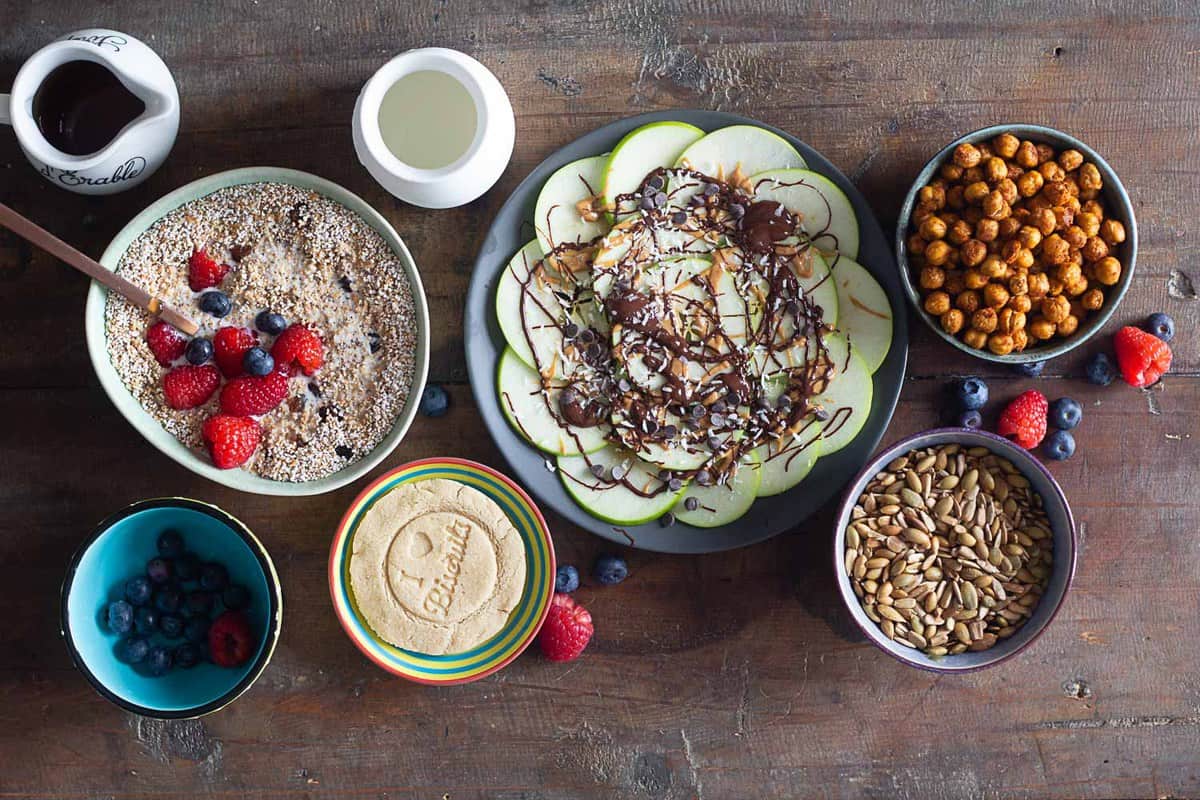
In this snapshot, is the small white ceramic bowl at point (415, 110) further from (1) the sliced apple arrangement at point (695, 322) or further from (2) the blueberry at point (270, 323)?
(2) the blueberry at point (270, 323)

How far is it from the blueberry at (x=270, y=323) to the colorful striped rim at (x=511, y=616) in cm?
31

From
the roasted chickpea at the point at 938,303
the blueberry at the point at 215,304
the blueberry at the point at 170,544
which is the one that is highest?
the roasted chickpea at the point at 938,303

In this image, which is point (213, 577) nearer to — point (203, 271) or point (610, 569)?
point (203, 271)

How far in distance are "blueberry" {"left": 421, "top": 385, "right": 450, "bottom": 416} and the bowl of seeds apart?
0.73 meters

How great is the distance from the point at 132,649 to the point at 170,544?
18 centimetres

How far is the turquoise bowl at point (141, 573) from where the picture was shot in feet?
5.01

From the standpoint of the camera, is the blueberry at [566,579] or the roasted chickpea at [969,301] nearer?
the roasted chickpea at [969,301]

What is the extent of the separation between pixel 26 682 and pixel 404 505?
2.67 feet

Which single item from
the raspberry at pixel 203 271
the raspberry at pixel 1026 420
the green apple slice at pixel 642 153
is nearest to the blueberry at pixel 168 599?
the raspberry at pixel 203 271

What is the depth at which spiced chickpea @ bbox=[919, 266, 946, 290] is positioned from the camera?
1525 millimetres

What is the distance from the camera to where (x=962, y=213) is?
1557 mm

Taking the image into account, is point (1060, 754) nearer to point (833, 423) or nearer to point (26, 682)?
point (833, 423)

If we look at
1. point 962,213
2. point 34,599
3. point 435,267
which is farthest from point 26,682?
point 962,213

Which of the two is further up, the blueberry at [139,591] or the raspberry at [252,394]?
the raspberry at [252,394]
